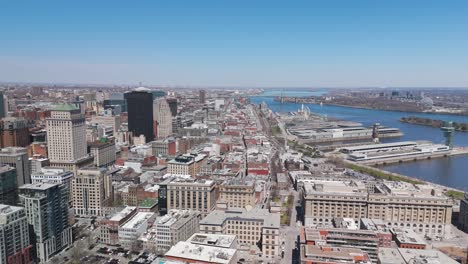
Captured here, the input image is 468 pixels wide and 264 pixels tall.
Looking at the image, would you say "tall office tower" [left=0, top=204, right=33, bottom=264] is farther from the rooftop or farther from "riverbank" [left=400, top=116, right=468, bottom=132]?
"riverbank" [left=400, top=116, right=468, bottom=132]

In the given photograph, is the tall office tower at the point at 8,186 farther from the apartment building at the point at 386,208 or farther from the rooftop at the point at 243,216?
the apartment building at the point at 386,208

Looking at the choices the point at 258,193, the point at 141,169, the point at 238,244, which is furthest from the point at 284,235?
the point at 141,169

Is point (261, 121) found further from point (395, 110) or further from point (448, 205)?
point (448, 205)

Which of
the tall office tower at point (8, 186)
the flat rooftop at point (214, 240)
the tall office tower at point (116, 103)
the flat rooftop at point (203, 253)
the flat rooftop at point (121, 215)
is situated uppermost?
the tall office tower at point (116, 103)

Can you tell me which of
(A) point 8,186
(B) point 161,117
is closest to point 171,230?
(A) point 8,186

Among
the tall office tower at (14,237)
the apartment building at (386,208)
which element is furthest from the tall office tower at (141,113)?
the tall office tower at (14,237)

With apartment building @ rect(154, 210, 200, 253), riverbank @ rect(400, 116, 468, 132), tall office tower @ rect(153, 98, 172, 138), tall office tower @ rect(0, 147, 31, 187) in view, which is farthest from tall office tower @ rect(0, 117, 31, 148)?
riverbank @ rect(400, 116, 468, 132)
